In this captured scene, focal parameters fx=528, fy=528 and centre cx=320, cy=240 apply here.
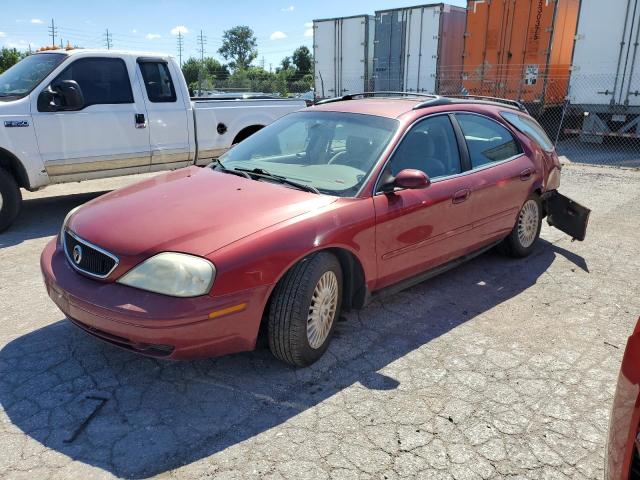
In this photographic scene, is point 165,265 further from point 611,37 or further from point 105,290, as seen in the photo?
point 611,37

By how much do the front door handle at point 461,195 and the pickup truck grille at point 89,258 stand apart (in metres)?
2.53

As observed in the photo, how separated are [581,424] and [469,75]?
15219 mm

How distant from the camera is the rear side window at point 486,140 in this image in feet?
14.6

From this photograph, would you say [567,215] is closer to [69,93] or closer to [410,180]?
[410,180]

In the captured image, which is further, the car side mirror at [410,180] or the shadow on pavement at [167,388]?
the car side mirror at [410,180]

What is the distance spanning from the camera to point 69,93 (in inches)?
240

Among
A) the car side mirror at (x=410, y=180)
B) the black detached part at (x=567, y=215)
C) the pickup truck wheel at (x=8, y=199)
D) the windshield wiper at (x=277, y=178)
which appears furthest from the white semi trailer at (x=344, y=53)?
the car side mirror at (x=410, y=180)

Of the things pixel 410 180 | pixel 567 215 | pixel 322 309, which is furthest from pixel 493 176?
pixel 322 309

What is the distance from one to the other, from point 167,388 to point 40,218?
4.75 m

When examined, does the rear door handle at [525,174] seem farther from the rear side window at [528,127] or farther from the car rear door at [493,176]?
the rear side window at [528,127]

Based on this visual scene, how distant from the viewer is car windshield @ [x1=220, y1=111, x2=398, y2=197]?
12.0 feet

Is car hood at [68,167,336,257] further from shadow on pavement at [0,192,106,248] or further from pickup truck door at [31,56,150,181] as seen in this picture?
pickup truck door at [31,56,150,181]

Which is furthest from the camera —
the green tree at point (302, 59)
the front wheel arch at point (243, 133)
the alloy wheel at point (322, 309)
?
the green tree at point (302, 59)

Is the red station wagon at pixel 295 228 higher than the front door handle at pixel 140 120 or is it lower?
lower
